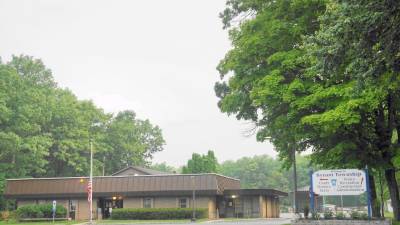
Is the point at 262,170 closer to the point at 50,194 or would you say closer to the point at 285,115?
the point at 50,194

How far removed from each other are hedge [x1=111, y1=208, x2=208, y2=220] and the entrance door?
3333 mm

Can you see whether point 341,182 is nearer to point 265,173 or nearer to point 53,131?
point 53,131

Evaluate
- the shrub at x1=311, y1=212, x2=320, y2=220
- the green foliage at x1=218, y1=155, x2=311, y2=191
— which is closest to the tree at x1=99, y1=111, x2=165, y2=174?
the green foliage at x1=218, y1=155, x2=311, y2=191

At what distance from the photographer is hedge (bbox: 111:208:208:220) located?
1930 inches

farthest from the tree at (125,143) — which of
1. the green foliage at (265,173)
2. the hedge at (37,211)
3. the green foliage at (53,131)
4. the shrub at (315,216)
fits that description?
the shrub at (315,216)

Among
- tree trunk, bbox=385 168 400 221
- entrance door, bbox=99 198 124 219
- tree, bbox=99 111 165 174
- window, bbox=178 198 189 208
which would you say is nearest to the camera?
tree trunk, bbox=385 168 400 221

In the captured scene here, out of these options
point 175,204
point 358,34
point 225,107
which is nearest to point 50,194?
point 175,204

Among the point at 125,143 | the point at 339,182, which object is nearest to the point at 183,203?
the point at 339,182

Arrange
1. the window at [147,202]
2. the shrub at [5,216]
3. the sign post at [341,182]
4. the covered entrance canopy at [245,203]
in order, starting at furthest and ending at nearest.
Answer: the shrub at [5,216], the window at [147,202], the covered entrance canopy at [245,203], the sign post at [341,182]

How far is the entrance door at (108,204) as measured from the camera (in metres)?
54.2

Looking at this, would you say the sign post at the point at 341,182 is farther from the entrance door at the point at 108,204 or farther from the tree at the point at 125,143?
the tree at the point at 125,143

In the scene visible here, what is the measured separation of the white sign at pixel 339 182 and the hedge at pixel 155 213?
80.6 ft

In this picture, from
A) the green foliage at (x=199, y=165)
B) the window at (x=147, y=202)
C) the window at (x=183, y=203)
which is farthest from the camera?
the green foliage at (x=199, y=165)

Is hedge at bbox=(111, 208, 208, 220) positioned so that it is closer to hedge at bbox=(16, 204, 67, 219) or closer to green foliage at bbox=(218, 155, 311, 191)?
hedge at bbox=(16, 204, 67, 219)
